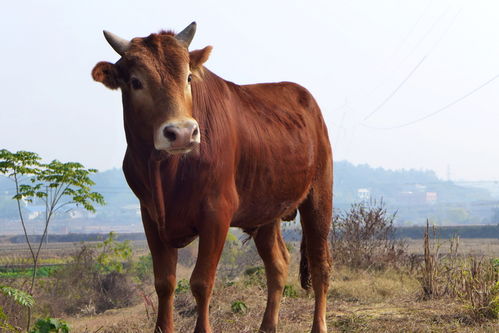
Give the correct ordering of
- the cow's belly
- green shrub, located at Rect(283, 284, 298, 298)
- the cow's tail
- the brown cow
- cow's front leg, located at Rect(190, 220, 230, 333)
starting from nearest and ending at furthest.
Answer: the brown cow < cow's front leg, located at Rect(190, 220, 230, 333) < the cow's belly < the cow's tail < green shrub, located at Rect(283, 284, 298, 298)

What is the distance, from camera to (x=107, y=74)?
574 centimetres

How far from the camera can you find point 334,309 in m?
9.72

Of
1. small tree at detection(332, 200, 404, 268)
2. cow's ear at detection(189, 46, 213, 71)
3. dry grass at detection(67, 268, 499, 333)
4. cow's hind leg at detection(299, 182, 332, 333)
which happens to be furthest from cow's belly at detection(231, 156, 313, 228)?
small tree at detection(332, 200, 404, 268)

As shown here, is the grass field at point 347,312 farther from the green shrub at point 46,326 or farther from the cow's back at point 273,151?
the cow's back at point 273,151

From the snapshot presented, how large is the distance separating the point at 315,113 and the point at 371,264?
298 inches

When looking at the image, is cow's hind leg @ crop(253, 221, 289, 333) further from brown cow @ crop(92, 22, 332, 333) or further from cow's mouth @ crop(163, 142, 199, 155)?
cow's mouth @ crop(163, 142, 199, 155)

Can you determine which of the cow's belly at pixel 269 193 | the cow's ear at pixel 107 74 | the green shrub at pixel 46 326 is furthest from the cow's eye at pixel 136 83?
the green shrub at pixel 46 326

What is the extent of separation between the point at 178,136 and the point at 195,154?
0.64 m

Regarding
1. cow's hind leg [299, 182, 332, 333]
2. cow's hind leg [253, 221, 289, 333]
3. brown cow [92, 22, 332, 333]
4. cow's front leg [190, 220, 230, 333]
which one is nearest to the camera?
brown cow [92, 22, 332, 333]

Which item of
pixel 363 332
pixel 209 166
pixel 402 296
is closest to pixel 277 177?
pixel 209 166

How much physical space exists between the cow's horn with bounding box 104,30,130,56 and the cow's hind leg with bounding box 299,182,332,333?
2.98 metres

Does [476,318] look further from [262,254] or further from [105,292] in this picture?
[105,292]

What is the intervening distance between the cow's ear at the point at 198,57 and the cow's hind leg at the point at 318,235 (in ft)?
7.91

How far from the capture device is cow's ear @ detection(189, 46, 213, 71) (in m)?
5.93
